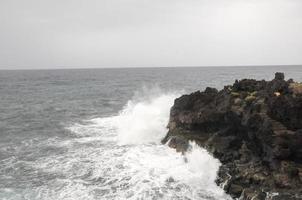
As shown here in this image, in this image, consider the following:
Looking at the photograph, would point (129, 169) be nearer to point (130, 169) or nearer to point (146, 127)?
point (130, 169)

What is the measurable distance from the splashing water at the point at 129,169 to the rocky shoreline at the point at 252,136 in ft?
3.42

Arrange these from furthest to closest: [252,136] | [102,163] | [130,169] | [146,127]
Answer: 1. [146,127]
2. [102,163]
3. [130,169]
4. [252,136]

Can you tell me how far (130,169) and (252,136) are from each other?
8363mm

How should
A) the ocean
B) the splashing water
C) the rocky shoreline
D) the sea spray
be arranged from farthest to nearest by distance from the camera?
the sea spray
the ocean
the splashing water
the rocky shoreline

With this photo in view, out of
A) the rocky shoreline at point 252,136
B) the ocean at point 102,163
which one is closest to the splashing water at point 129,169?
the ocean at point 102,163

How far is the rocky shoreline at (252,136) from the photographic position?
60.8 ft

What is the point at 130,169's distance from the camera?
941 inches

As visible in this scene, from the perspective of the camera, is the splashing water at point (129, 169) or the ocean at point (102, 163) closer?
the splashing water at point (129, 169)

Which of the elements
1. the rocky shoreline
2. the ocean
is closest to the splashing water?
the ocean

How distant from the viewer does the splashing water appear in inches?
795

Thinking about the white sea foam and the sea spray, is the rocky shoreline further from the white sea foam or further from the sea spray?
the sea spray

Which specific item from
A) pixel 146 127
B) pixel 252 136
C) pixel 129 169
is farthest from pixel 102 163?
pixel 252 136

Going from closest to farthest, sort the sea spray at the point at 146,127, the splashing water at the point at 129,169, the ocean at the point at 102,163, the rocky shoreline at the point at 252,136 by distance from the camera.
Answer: the rocky shoreline at the point at 252,136 < the splashing water at the point at 129,169 < the ocean at the point at 102,163 < the sea spray at the point at 146,127

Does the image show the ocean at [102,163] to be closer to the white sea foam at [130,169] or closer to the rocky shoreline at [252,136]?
the white sea foam at [130,169]
